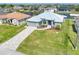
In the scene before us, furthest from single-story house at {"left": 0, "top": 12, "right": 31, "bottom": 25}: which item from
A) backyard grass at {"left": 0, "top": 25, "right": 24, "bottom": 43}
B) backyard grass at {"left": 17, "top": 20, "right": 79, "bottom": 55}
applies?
backyard grass at {"left": 17, "top": 20, "right": 79, "bottom": 55}

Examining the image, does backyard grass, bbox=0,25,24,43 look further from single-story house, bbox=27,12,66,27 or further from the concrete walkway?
single-story house, bbox=27,12,66,27

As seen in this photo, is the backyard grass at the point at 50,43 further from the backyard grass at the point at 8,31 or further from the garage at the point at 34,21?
the backyard grass at the point at 8,31

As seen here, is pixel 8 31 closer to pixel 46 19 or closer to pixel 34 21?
pixel 34 21

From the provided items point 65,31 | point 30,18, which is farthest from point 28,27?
point 65,31

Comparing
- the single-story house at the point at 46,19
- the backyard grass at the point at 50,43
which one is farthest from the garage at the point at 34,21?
the backyard grass at the point at 50,43
